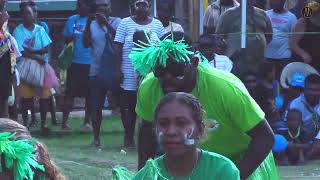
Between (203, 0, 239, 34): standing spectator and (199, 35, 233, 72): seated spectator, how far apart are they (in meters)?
0.92

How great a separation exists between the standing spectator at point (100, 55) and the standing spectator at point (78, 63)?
78cm

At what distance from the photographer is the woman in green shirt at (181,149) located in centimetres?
380

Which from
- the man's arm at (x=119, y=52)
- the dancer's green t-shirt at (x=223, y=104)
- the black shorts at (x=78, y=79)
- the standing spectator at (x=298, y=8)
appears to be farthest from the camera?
the black shorts at (x=78, y=79)

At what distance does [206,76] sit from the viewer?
4.79 meters

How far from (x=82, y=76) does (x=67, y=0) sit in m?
3.24

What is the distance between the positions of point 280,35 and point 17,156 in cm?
734

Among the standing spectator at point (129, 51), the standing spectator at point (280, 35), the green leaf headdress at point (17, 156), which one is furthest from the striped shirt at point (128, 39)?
the green leaf headdress at point (17, 156)

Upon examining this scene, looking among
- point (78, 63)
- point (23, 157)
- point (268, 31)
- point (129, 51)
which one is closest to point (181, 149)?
point (23, 157)

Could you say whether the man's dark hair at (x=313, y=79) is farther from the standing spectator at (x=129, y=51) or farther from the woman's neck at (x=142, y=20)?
the woman's neck at (x=142, y=20)

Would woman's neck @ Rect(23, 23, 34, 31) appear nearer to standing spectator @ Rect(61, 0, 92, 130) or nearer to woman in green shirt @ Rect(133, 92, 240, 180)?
standing spectator @ Rect(61, 0, 92, 130)

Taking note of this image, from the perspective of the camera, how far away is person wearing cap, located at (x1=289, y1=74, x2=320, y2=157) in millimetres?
10133

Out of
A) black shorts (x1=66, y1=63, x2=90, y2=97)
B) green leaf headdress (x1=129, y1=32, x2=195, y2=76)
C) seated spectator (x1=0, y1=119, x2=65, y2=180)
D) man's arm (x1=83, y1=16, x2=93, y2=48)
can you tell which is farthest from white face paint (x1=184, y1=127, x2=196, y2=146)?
black shorts (x1=66, y1=63, x2=90, y2=97)

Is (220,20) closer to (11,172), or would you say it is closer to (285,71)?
(285,71)

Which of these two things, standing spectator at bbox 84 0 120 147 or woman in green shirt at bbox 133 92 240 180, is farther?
standing spectator at bbox 84 0 120 147
